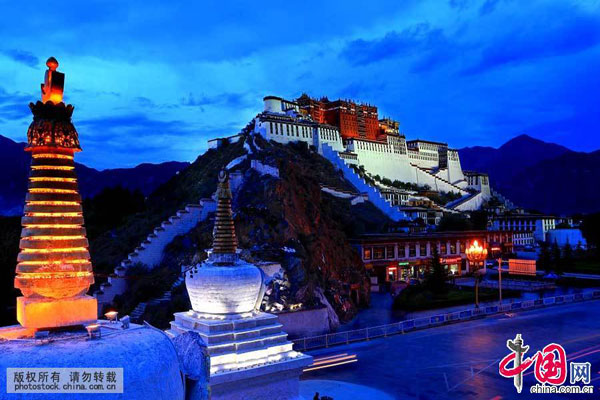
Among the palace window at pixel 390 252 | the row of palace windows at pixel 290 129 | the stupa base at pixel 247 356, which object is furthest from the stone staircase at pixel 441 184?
the stupa base at pixel 247 356

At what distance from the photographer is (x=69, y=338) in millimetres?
8961

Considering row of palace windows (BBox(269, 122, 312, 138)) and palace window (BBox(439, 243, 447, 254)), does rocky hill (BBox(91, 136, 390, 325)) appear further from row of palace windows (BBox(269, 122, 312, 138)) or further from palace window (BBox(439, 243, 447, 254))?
row of palace windows (BBox(269, 122, 312, 138))

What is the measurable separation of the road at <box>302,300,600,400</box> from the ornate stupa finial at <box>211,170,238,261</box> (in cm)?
746

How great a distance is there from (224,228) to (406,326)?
1593cm

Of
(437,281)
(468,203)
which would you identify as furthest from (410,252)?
(468,203)

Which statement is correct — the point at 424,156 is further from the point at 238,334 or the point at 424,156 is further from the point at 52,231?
the point at 52,231

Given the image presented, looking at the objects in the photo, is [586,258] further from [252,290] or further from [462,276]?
[252,290]

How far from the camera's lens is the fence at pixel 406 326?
27.5 m

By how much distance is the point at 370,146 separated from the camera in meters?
99.9

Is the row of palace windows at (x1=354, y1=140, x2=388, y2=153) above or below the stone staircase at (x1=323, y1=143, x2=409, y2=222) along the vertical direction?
above

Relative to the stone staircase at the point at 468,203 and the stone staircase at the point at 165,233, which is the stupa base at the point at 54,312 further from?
the stone staircase at the point at 468,203

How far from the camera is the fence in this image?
90.2 ft

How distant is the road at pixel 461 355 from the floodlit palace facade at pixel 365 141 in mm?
55277

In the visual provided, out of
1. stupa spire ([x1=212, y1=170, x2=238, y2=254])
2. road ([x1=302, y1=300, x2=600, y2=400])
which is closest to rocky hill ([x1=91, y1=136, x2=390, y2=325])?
road ([x1=302, y1=300, x2=600, y2=400])
